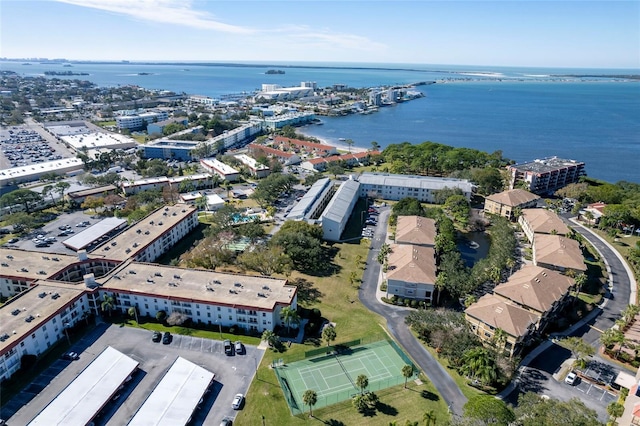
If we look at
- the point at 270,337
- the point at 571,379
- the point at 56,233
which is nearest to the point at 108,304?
the point at 270,337

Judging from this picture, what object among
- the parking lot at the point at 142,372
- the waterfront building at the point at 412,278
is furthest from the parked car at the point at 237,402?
the waterfront building at the point at 412,278

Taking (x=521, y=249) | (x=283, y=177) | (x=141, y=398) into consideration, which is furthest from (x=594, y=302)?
(x=283, y=177)

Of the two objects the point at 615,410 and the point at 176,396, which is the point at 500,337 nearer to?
the point at 615,410

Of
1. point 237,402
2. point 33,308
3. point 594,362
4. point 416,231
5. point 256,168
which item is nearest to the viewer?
point 237,402

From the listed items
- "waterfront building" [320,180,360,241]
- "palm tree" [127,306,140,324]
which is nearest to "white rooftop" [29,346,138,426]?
"palm tree" [127,306,140,324]

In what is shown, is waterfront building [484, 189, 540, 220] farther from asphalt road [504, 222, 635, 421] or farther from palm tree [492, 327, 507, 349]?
palm tree [492, 327, 507, 349]
